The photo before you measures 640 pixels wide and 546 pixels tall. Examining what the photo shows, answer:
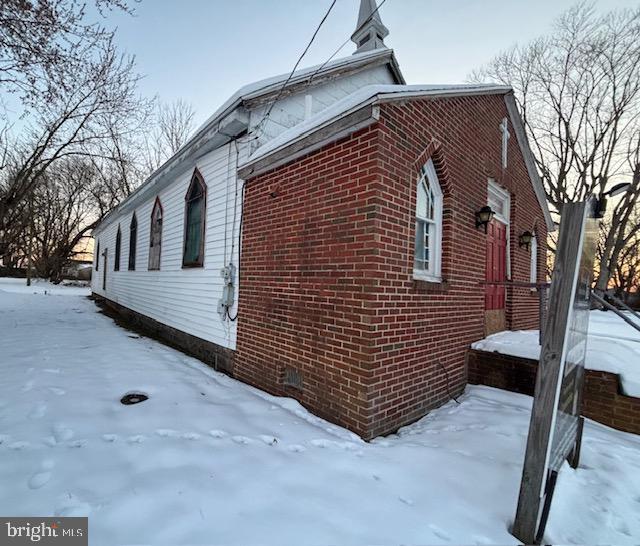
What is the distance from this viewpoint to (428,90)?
3.76 meters

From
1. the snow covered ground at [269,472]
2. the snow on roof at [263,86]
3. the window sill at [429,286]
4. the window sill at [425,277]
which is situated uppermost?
the snow on roof at [263,86]

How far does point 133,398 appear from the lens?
3.83 meters

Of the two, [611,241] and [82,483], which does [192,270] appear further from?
[611,241]

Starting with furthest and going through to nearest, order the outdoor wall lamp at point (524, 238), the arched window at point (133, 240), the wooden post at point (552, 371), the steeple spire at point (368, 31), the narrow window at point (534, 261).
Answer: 1. the arched window at point (133, 240)
2. the steeple spire at point (368, 31)
3. the narrow window at point (534, 261)
4. the outdoor wall lamp at point (524, 238)
5. the wooden post at point (552, 371)

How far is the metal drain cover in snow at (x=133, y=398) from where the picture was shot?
3702 mm

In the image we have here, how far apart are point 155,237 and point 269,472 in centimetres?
819

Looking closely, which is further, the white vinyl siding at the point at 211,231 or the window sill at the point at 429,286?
the white vinyl siding at the point at 211,231

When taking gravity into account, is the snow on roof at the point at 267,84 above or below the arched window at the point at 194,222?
above

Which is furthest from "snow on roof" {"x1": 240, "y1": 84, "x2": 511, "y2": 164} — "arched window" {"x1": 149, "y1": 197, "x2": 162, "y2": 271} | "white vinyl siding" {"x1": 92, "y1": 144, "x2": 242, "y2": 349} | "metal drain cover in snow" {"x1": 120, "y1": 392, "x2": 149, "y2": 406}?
"arched window" {"x1": 149, "y1": 197, "x2": 162, "y2": 271}

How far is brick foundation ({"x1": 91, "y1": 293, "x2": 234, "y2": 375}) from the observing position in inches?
215

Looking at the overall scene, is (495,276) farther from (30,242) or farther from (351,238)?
(30,242)

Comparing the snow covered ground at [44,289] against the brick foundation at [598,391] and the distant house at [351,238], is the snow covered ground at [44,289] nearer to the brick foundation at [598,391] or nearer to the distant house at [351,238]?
the distant house at [351,238]

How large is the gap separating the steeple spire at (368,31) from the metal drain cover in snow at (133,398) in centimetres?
994

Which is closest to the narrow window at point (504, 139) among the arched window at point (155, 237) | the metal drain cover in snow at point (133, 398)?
the metal drain cover in snow at point (133, 398)
